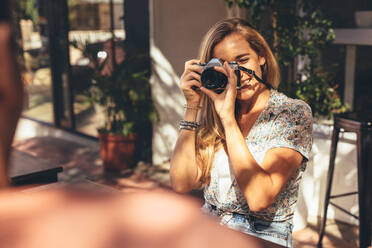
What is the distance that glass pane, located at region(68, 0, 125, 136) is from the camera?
4.43m

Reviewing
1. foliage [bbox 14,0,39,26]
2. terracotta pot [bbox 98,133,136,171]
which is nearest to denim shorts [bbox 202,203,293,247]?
terracotta pot [bbox 98,133,136,171]

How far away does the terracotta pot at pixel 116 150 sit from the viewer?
448 cm

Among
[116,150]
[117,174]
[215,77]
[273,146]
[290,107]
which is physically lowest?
[117,174]

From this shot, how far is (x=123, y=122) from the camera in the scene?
4.45 meters

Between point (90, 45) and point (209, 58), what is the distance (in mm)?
3064

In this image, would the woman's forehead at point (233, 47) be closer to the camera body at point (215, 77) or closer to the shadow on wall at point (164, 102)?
the camera body at point (215, 77)

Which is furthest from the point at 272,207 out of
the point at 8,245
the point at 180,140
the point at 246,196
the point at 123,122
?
the point at 123,122

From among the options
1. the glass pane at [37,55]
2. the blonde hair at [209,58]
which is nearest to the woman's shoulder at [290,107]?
the blonde hair at [209,58]

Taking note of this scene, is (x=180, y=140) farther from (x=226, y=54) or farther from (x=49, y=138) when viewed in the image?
(x=49, y=138)

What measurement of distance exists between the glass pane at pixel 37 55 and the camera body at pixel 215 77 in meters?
4.94

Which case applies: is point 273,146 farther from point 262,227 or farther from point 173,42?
point 173,42

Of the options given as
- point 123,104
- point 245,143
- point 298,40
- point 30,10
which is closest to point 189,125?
point 245,143

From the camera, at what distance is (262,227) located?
144 cm

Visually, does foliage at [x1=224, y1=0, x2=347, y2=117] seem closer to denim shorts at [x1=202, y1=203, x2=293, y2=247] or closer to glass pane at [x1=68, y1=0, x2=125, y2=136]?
denim shorts at [x1=202, y1=203, x2=293, y2=247]
